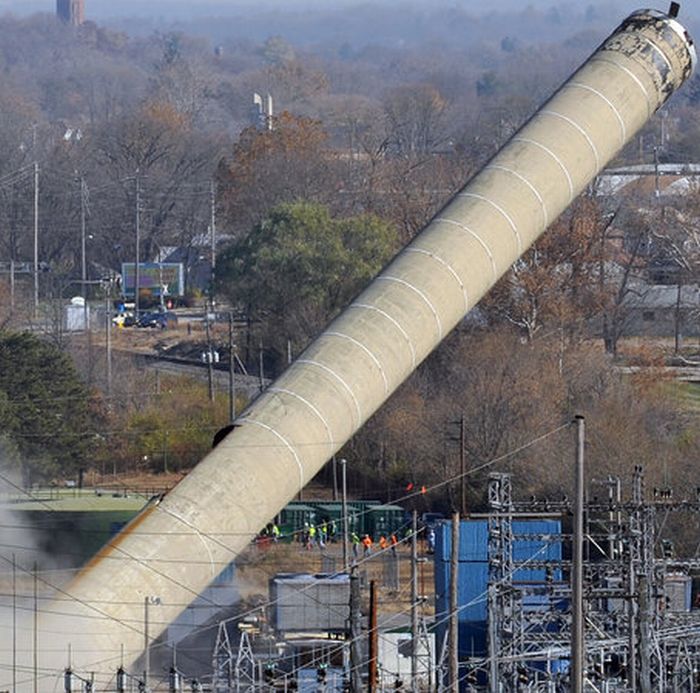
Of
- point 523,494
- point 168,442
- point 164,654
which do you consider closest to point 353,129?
point 168,442

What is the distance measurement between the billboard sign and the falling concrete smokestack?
36.9m

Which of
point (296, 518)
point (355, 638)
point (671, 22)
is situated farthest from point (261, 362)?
point (355, 638)

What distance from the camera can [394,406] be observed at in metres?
35.6

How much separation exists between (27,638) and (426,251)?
16.1ft

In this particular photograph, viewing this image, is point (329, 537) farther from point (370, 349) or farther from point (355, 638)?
point (355, 638)

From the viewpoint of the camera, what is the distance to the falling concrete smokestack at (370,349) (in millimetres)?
17094

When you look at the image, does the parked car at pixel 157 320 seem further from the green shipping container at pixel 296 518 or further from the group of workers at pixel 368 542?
the group of workers at pixel 368 542

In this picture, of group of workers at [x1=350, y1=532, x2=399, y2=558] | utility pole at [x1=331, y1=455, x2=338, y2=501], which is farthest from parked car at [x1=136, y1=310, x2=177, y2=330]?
group of workers at [x1=350, y1=532, x2=399, y2=558]

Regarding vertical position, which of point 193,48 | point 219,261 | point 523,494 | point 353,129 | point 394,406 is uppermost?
point 193,48

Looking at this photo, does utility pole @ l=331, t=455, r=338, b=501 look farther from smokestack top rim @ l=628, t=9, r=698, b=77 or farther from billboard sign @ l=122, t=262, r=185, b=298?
billboard sign @ l=122, t=262, r=185, b=298

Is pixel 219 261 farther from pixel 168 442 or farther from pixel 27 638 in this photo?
pixel 27 638

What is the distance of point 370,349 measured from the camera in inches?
733

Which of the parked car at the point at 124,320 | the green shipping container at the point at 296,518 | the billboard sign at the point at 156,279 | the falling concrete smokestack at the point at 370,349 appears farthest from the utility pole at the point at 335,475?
the billboard sign at the point at 156,279

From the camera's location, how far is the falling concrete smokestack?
56.1 ft
